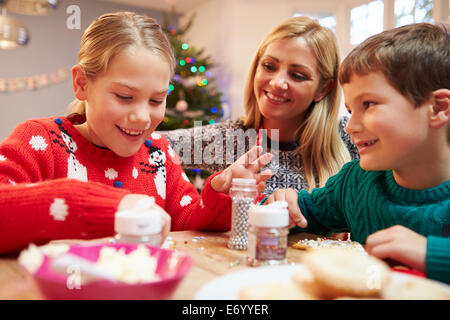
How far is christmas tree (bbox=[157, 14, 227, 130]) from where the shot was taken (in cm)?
416

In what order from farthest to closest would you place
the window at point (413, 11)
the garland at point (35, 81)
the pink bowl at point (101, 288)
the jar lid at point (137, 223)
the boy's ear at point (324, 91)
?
the garland at point (35, 81) → the window at point (413, 11) → the boy's ear at point (324, 91) → the jar lid at point (137, 223) → the pink bowl at point (101, 288)

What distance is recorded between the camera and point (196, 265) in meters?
0.73

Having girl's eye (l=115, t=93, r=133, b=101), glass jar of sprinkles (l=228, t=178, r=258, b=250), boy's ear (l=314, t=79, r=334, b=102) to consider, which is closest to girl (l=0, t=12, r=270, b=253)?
girl's eye (l=115, t=93, r=133, b=101)

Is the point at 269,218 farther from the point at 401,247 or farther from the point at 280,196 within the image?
the point at 280,196

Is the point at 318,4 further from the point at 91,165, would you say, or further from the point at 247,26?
the point at 91,165

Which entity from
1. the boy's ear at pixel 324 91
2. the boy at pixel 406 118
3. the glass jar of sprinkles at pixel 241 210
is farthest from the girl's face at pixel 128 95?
the boy's ear at pixel 324 91

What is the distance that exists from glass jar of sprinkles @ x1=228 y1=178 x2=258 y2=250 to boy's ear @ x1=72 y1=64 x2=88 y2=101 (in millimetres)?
563

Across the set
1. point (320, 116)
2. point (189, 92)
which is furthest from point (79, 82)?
point (189, 92)

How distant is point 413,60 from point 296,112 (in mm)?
909

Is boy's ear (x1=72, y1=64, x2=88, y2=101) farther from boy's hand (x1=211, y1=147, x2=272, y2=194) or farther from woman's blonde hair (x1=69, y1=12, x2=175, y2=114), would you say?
boy's hand (x1=211, y1=147, x2=272, y2=194)

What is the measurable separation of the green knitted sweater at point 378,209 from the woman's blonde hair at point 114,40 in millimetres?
624

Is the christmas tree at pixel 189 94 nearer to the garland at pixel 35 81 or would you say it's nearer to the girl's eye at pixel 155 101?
the garland at pixel 35 81

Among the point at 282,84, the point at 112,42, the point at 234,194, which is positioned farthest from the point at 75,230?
the point at 282,84

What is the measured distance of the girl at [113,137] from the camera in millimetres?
1008
